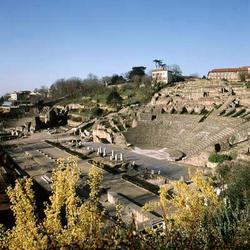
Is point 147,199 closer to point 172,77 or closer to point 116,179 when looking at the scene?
point 116,179

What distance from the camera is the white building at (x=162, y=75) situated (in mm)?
88375

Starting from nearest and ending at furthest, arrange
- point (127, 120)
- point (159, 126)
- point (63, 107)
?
point (159, 126) < point (127, 120) < point (63, 107)

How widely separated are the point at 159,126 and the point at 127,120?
9.28 m

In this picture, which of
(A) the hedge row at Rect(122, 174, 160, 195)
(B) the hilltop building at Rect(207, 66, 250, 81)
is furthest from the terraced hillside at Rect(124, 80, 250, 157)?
(B) the hilltop building at Rect(207, 66, 250, 81)

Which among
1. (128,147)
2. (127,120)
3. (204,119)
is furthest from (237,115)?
(127,120)

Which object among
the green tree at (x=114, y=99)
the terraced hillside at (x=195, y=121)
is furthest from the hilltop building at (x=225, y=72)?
the terraced hillside at (x=195, y=121)

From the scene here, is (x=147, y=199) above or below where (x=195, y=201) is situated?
below

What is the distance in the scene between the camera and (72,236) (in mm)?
8469

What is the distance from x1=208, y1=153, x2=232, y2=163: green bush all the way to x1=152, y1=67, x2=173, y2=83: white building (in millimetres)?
58008

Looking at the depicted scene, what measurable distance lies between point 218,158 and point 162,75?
6475 cm

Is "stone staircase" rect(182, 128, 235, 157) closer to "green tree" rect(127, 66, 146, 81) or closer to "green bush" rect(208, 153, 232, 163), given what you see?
"green bush" rect(208, 153, 232, 163)

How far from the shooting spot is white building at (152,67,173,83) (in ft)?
290

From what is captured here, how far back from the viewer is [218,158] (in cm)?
2867

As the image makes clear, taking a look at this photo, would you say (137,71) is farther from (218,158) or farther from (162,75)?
(218,158)
